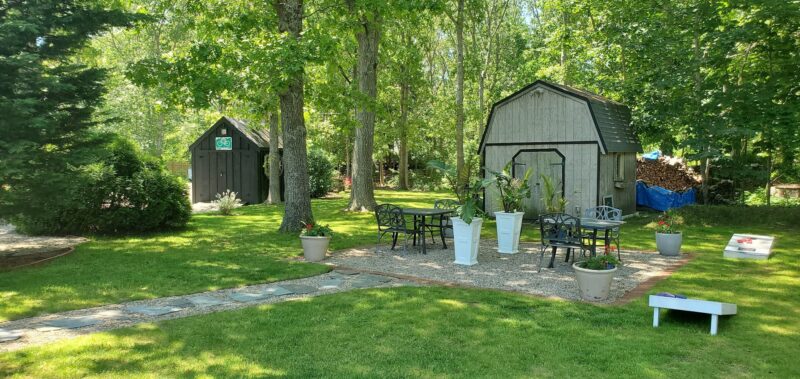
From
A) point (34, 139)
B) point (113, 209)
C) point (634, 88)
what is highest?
point (634, 88)

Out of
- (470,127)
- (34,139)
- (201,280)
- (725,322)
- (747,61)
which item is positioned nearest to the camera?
(725,322)

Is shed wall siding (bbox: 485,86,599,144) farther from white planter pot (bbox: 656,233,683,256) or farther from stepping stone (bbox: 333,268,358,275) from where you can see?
stepping stone (bbox: 333,268,358,275)

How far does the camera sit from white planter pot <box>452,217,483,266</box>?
8867mm

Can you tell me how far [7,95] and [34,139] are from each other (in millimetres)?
706

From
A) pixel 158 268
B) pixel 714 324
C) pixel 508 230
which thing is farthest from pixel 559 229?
pixel 158 268

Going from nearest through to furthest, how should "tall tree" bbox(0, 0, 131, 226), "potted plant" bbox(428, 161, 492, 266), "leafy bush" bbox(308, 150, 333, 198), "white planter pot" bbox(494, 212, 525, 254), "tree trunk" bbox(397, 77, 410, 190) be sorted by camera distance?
"tall tree" bbox(0, 0, 131, 226) → "potted plant" bbox(428, 161, 492, 266) → "white planter pot" bbox(494, 212, 525, 254) → "leafy bush" bbox(308, 150, 333, 198) → "tree trunk" bbox(397, 77, 410, 190)

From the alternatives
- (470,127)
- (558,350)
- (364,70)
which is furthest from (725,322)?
(470,127)

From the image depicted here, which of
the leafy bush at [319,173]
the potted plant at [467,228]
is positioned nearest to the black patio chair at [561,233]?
the potted plant at [467,228]

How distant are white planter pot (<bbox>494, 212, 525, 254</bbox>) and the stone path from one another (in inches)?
112

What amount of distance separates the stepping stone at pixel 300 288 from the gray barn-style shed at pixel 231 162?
14469 millimetres

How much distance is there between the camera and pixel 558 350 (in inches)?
190

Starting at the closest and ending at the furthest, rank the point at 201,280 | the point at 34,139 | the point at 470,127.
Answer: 1. the point at 201,280
2. the point at 34,139
3. the point at 470,127

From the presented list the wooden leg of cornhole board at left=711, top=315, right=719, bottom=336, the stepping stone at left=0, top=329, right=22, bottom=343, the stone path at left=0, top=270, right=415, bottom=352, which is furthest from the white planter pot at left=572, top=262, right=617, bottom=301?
the stepping stone at left=0, top=329, right=22, bottom=343

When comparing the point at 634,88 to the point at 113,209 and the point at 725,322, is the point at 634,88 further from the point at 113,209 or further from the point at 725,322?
the point at 113,209
